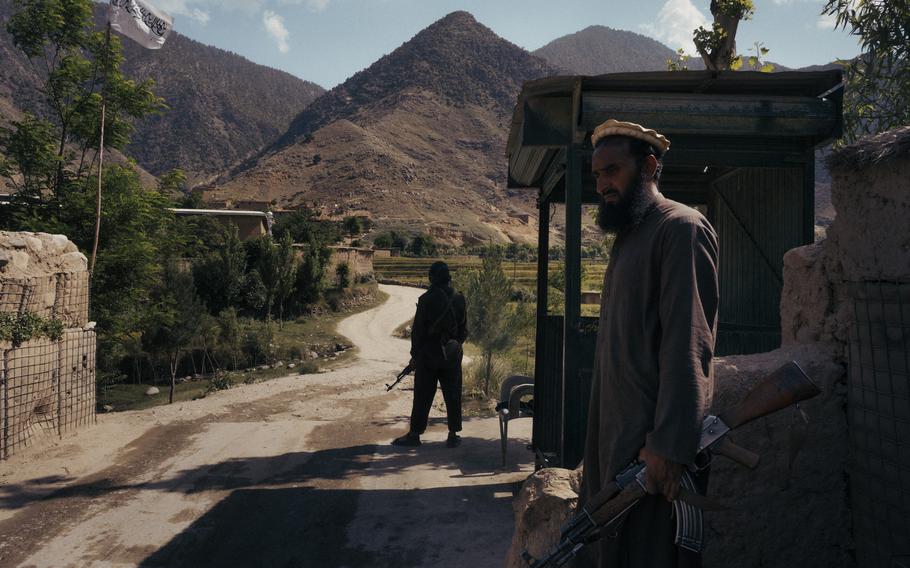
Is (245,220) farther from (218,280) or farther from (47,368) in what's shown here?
(47,368)

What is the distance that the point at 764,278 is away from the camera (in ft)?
20.1

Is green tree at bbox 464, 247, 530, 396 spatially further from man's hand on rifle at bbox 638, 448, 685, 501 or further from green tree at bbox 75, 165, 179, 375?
man's hand on rifle at bbox 638, 448, 685, 501

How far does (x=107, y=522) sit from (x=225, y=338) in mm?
21055

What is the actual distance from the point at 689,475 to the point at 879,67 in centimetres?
869

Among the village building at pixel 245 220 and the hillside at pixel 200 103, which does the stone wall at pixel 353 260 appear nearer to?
the village building at pixel 245 220

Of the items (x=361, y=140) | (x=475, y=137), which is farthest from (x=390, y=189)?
(x=475, y=137)

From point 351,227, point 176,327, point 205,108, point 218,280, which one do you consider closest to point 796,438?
point 176,327

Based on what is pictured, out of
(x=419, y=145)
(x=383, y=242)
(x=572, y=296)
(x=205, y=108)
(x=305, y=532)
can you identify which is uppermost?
(x=205, y=108)

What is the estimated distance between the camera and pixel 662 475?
5.98 feet

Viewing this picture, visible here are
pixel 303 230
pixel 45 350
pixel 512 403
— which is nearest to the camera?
pixel 512 403

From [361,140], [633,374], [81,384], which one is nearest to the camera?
[633,374]

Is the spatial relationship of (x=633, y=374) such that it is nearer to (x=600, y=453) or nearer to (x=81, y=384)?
(x=600, y=453)

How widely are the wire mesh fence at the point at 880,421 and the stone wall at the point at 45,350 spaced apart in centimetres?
716

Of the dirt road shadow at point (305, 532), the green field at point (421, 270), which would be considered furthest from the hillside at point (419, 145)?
the dirt road shadow at point (305, 532)
